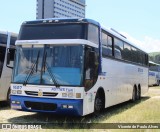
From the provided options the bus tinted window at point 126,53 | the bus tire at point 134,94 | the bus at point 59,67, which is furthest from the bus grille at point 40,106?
the bus tire at point 134,94

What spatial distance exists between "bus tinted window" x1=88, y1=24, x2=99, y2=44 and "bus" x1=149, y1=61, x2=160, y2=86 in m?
34.9

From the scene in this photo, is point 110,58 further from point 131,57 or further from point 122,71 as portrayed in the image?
point 131,57

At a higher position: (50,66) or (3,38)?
(3,38)

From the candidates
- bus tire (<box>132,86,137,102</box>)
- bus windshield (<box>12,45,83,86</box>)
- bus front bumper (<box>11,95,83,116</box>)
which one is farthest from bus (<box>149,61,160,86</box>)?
bus front bumper (<box>11,95,83,116</box>)

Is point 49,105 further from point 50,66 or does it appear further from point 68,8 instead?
point 68,8

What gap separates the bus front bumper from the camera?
1105cm

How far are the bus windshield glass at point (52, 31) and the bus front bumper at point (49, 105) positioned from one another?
201 cm

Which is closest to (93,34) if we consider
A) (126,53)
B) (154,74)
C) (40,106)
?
(40,106)

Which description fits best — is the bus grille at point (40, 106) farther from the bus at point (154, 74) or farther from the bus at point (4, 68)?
the bus at point (154, 74)

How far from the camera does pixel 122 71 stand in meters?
17.0

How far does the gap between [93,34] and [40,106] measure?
9.92 feet

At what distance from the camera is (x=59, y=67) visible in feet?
37.3

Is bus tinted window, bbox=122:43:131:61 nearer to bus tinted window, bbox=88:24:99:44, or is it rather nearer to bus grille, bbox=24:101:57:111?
bus tinted window, bbox=88:24:99:44

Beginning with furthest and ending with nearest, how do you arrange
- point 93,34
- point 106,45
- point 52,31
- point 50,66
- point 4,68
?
point 4,68, point 106,45, point 93,34, point 52,31, point 50,66
